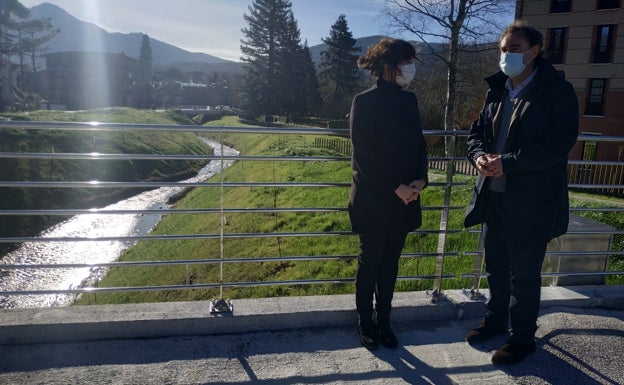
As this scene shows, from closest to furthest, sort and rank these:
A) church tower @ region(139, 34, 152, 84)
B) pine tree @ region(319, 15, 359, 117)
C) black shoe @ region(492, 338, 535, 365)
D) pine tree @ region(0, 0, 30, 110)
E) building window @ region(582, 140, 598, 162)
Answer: black shoe @ region(492, 338, 535, 365) < building window @ region(582, 140, 598, 162) < pine tree @ region(319, 15, 359, 117) < pine tree @ region(0, 0, 30, 110) < church tower @ region(139, 34, 152, 84)

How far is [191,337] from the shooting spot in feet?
10.5

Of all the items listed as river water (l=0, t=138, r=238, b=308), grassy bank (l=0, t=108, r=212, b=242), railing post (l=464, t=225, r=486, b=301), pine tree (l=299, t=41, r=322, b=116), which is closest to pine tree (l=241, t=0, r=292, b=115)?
pine tree (l=299, t=41, r=322, b=116)

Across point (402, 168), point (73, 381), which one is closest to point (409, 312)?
point (402, 168)

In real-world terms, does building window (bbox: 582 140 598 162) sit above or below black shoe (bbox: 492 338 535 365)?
above

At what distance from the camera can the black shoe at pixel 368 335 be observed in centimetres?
308

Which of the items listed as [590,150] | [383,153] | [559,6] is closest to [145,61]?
[559,6]

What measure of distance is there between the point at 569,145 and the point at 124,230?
62.7 feet

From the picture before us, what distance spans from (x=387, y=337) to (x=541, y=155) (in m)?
1.54

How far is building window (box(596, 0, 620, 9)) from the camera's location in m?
22.2

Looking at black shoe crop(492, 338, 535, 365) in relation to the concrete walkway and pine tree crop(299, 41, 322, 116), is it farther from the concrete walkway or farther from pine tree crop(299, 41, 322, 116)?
pine tree crop(299, 41, 322, 116)

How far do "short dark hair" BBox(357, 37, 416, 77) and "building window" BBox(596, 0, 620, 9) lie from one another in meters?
25.2

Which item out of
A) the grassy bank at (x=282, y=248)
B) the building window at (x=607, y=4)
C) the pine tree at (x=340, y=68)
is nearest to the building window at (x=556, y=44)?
the building window at (x=607, y=4)

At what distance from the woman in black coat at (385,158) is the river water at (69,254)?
23.2ft

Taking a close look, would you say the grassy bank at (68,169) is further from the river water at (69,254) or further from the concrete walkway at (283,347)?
the concrete walkway at (283,347)
